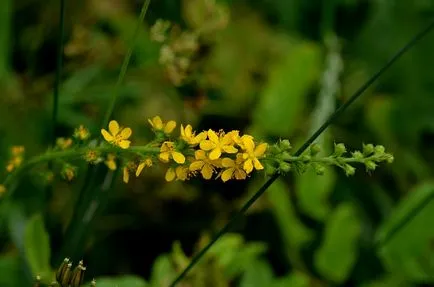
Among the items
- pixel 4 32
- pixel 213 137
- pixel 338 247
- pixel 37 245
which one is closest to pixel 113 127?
pixel 213 137

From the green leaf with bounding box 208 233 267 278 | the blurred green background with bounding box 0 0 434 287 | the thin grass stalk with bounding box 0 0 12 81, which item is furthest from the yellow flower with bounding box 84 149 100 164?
the thin grass stalk with bounding box 0 0 12 81

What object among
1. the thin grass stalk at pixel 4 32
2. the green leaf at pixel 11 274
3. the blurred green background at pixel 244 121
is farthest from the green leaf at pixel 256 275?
the thin grass stalk at pixel 4 32

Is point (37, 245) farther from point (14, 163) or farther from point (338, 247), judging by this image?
point (338, 247)

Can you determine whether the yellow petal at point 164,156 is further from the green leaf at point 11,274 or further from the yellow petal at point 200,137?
the green leaf at point 11,274

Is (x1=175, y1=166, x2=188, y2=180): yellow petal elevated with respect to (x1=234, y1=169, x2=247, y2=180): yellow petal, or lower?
lower

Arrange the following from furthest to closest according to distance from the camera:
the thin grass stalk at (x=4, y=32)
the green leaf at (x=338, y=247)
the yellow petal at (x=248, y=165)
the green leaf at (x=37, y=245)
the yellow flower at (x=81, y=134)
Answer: the thin grass stalk at (x=4, y=32) → the green leaf at (x=338, y=247) → the green leaf at (x=37, y=245) → the yellow flower at (x=81, y=134) → the yellow petal at (x=248, y=165)

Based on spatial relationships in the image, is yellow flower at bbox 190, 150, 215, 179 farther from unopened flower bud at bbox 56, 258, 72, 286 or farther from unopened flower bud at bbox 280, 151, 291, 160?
unopened flower bud at bbox 56, 258, 72, 286
